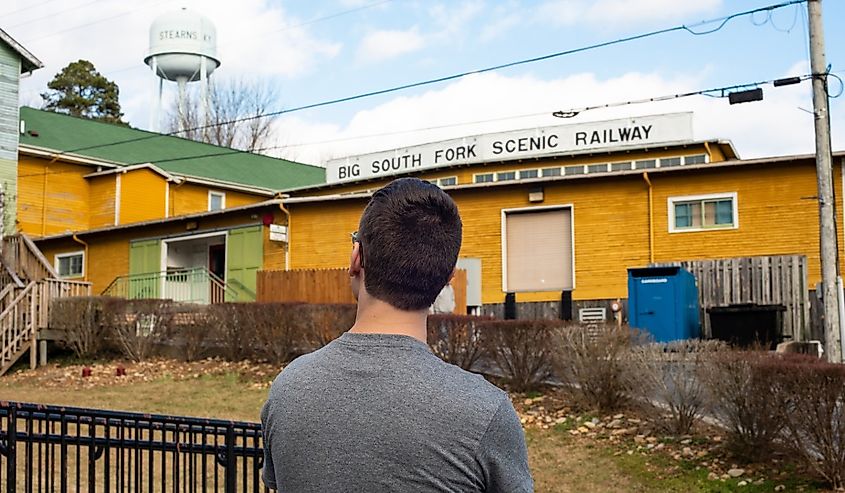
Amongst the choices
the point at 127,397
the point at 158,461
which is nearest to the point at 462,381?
the point at 158,461

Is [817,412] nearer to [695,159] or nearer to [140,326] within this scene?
[140,326]

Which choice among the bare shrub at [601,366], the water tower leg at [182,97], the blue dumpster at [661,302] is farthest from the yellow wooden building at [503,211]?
the water tower leg at [182,97]

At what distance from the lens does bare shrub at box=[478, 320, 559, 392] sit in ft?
43.2

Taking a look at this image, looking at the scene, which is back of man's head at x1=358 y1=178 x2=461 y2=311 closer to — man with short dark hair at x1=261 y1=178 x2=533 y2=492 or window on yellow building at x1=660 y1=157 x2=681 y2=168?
man with short dark hair at x1=261 y1=178 x2=533 y2=492

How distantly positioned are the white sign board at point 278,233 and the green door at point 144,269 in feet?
14.4

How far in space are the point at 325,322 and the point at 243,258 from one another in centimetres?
1279

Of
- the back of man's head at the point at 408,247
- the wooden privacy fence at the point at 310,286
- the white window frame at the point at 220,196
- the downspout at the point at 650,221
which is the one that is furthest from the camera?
the white window frame at the point at 220,196

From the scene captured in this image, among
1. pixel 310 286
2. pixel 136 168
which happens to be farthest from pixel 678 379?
pixel 136 168

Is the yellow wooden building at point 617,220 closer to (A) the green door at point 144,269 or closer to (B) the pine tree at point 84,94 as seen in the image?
(A) the green door at point 144,269

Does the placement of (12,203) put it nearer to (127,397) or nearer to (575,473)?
(127,397)

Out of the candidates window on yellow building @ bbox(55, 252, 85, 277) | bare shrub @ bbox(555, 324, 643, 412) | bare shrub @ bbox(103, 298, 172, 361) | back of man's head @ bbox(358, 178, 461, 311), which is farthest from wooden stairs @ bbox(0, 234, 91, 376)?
back of man's head @ bbox(358, 178, 461, 311)

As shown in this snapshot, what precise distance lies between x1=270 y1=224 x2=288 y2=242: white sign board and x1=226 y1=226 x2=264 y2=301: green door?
0.87 metres

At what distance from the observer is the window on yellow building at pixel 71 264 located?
1310 inches

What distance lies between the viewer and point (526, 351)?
1326 cm
